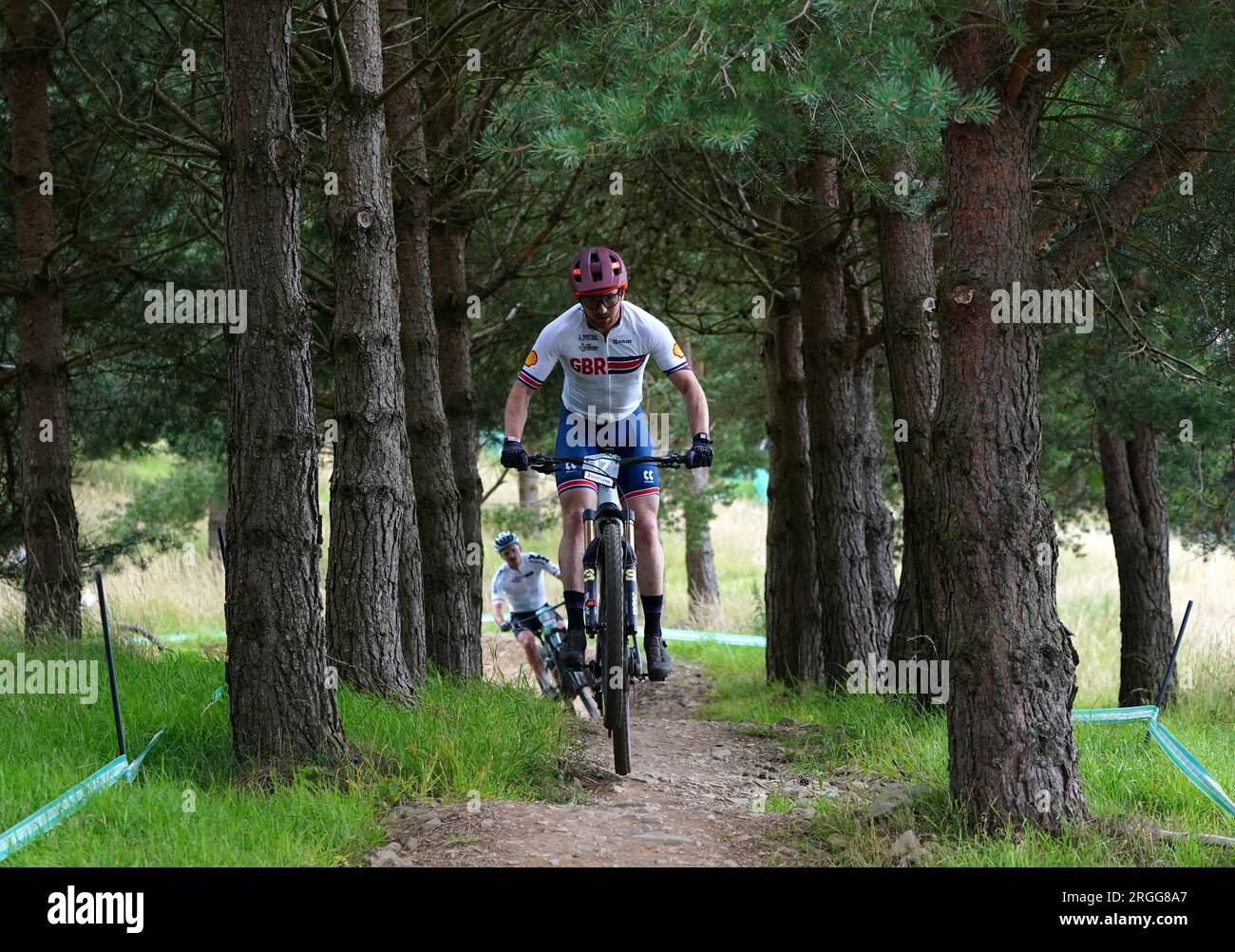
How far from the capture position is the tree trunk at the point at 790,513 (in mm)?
13711

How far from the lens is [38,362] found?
36.4 feet

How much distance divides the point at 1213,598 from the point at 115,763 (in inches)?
785

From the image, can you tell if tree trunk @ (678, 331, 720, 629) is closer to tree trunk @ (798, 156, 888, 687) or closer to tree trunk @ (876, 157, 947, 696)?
tree trunk @ (798, 156, 888, 687)

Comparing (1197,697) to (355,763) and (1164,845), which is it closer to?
(1164,845)

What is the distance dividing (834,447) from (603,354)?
5.15m

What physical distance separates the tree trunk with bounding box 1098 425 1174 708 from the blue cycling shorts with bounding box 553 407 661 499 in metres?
8.10

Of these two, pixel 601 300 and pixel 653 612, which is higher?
pixel 601 300

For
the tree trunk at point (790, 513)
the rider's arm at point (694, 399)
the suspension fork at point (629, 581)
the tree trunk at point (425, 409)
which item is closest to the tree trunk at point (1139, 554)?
the tree trunk at point (790, 513)

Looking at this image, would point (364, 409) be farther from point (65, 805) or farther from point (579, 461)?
point (65, 805)

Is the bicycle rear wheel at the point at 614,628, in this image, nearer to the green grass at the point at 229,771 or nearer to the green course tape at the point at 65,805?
the green grass at the point at 229,771

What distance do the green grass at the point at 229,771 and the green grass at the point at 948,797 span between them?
155 cm

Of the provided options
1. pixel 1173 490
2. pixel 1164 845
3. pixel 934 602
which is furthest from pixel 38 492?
pixel 1173 490

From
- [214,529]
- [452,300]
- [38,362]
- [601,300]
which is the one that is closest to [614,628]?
[601,300]

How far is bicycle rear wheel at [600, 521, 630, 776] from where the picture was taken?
21.9ft
